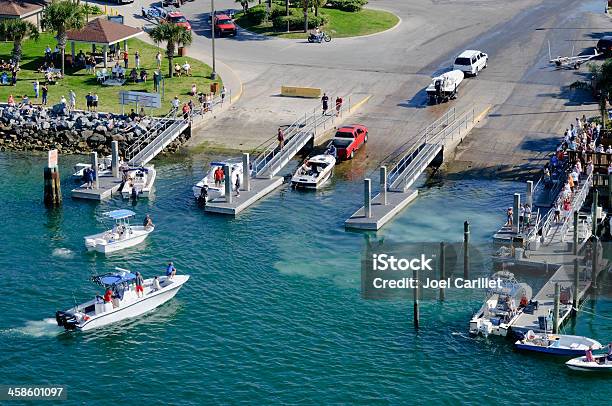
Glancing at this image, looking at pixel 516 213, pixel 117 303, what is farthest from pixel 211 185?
pixel 516 213

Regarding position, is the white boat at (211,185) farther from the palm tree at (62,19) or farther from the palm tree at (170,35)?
the palm tree at (62,19)

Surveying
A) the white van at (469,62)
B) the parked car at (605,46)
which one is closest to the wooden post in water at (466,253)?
the white van at (469,62)

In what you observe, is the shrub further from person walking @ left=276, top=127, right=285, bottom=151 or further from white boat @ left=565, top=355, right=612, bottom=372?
white boat @ left=565, top=355, right=612, bottom=372

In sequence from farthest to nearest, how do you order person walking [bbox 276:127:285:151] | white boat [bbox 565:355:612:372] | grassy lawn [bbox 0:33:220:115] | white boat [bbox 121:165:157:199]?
1. grassy lawn [bbox 0:33:220:115]
2. person walking [bbox 276:127:285:151]
3. white boat [bbox 121:165:157:199]
4. white boat [bbox 565:355:612:372]

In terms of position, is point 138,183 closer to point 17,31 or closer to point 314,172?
point 314,172

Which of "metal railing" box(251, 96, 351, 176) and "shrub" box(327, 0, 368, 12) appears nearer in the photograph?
"metal railing" box(251, 96, 351, 176)

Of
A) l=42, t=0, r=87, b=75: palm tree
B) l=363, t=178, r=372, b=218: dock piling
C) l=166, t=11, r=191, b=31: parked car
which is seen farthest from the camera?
l=166, t=11, r=191, b=31: parked car

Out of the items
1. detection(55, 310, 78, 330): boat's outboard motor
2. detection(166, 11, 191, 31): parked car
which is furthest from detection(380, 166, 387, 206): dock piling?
detection(166, 11, 191, 31): parked car
